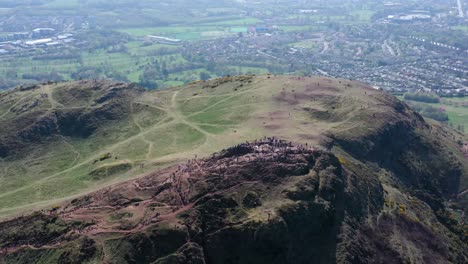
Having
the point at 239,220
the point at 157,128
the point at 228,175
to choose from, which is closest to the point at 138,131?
the point at 157,128

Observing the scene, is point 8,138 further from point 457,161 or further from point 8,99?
point 457,161

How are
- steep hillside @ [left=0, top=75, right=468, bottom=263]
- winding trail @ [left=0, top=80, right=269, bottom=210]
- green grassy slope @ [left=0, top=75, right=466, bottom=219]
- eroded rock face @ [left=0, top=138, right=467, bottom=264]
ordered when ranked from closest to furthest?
eroded rock face @ [left=0, top=138, right=467, bottom=264] → steep hillside @ [left=0, top=75, right=468, bottom=263] → winding trail @ [left=0, top=80, right=269, bottom=210] → green grassy slope @ [left=0, top=75, right=466, bottom=219]

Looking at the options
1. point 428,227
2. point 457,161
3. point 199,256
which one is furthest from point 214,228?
point 457,161

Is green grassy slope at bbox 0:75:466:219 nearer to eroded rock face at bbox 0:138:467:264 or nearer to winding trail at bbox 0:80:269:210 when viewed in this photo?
winding trail at bbox 0:80:269:210

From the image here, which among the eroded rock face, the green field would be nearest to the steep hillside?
the eroded rock face

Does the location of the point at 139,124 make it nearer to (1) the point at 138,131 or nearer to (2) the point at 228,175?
(1) the point at 138,131

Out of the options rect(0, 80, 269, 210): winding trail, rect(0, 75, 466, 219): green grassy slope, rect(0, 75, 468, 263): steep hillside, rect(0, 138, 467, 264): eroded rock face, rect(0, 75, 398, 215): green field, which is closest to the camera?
rect(0, 138, 467, 264): eroded rock face
